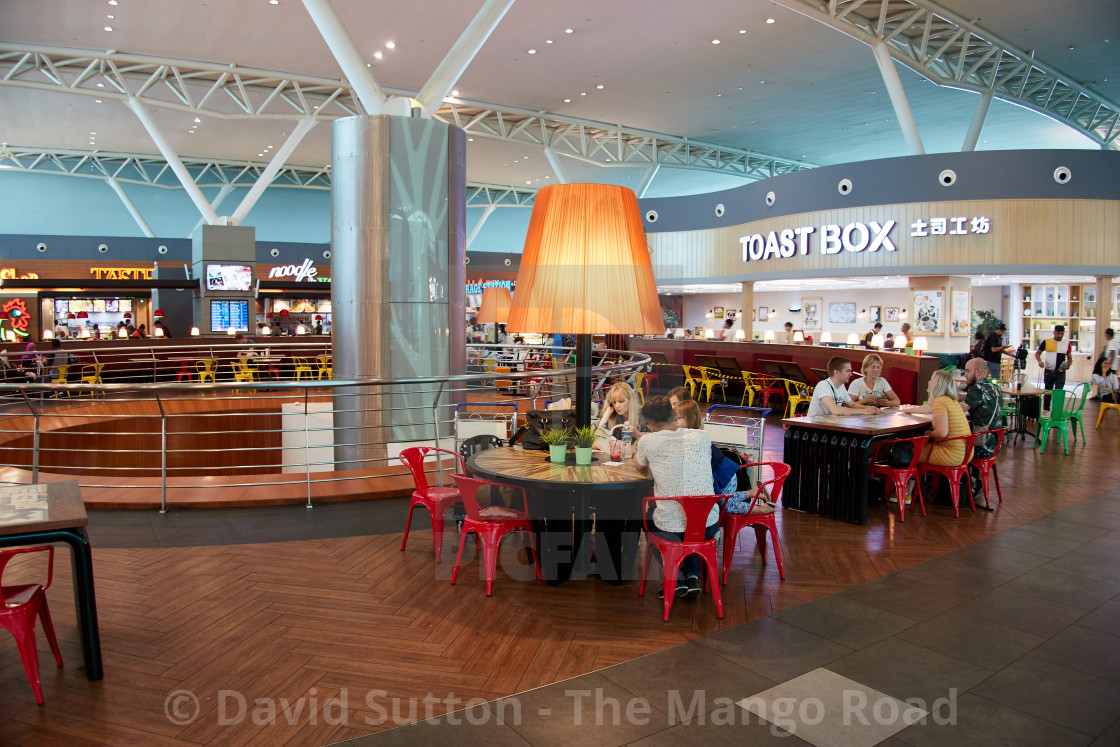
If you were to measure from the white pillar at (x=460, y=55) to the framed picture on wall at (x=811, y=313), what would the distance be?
12.3m

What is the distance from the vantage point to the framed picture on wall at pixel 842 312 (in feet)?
56.6

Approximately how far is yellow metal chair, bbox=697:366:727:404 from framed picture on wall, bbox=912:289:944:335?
336 cm

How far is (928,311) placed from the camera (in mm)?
12023

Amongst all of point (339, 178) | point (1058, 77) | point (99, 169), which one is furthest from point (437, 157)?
point (99, 169)

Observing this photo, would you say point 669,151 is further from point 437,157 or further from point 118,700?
point 118,700

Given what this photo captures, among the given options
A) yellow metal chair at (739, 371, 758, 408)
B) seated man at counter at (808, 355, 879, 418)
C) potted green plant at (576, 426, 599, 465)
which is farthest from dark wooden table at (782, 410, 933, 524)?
yellow metal chair at (739, 371, 758, 408)

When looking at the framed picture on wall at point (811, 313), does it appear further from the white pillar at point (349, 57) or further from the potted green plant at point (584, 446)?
the potted green plant at point (584, 446)

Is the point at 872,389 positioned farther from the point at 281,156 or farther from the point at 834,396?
the point at 281,156

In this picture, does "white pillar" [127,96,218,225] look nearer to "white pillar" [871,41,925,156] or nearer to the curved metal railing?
the curved metal railing

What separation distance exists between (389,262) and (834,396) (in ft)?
13.9

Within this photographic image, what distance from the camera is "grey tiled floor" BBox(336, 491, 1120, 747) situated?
2.55 meters

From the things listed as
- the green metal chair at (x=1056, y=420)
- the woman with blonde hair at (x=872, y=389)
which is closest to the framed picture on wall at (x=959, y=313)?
the green metal chair at (x=1056, y=420)

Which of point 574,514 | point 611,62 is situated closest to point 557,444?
point 574,514

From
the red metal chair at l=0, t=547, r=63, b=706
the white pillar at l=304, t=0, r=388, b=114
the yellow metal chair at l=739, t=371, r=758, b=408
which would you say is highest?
the white pillar at l=304, t=0, r=388, b=114
